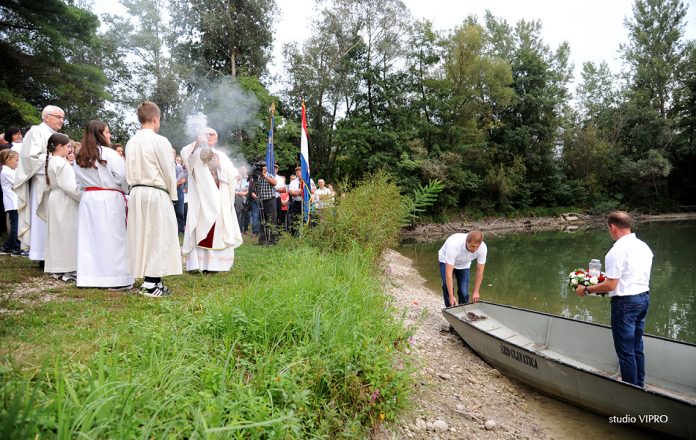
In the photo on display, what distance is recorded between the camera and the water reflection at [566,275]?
941 centimetres

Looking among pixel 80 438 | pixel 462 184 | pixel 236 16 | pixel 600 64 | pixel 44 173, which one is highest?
pixel 600 64

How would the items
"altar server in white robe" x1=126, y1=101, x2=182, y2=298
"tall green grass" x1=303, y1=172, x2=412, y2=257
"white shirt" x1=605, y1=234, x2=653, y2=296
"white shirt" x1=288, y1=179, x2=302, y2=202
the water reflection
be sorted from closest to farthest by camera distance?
"white shirt" x1=605, y1=234, x2=653, y2=296 → "altar server in white robe" x1=126, y1=101, x2=182, y2=298 → "tall green grass" x1=303, y1=172, x2=412, y2=257 → the water reflection → "white shirt" x1=288, y1=179, x2=302, y2=202

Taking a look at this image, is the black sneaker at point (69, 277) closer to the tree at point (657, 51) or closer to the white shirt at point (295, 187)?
→ the white shirt at point (295, 187)

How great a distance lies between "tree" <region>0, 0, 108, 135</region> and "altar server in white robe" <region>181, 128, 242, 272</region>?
34.5ft

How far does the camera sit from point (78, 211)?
5.80m

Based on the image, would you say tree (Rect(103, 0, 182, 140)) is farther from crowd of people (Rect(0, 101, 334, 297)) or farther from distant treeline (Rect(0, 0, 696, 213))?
crowd of people (Rect(0, 101, 334, 297))

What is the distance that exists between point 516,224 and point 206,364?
119 feet

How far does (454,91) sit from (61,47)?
28.6m

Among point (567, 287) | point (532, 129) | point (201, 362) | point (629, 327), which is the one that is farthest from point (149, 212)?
point (532, 129)

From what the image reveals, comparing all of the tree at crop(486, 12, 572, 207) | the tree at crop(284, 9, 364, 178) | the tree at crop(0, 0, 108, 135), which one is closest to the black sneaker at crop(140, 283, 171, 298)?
the tree at crop(0, 0, 108, 135)

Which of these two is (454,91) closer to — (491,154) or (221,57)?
(491,154)

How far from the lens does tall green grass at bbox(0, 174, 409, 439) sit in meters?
2.07

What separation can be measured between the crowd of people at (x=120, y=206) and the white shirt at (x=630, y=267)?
5.28 m

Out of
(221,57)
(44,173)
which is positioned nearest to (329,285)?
(44,173)
